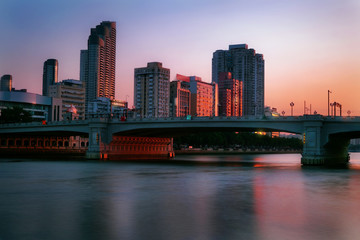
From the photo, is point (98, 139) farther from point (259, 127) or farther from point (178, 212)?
point (178, 212)

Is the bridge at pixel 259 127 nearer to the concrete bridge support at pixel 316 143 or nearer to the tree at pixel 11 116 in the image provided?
the concrete bridge support at pixel 316 143

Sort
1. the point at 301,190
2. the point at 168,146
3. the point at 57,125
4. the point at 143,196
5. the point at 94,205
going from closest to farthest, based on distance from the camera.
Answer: the point at 94,205 < the point at 143,196 < the point at 301,190 < the point at 57,125 < the point at 168,146

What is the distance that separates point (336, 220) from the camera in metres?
24.1

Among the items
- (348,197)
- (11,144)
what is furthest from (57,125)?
(348,197)

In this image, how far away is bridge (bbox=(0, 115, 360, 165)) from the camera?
77.4 meters

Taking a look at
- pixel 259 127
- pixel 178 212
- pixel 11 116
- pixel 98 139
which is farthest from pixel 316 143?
pixel 11 116

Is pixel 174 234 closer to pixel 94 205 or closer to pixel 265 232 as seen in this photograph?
pixel 265 232

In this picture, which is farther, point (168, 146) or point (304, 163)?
point (168, 146)

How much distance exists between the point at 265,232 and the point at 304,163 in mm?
63735

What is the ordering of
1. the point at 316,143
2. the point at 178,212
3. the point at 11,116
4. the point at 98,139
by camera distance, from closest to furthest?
1. the point at 178,212
2. the point at 316,143
3. the point at 98,139
4. the point at 11,116

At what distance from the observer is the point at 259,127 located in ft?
277

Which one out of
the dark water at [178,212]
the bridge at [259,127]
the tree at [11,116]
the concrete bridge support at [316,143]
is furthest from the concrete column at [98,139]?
the tree at [11,116]

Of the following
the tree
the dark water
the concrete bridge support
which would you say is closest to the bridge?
the concrete bridge support

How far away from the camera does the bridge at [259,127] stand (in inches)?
3049
